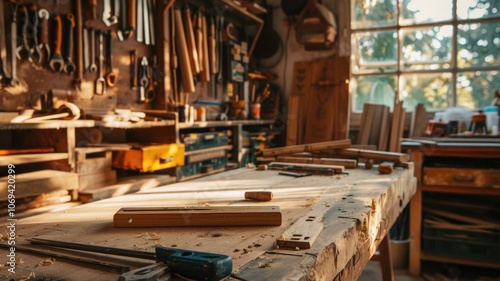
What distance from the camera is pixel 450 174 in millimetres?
3041

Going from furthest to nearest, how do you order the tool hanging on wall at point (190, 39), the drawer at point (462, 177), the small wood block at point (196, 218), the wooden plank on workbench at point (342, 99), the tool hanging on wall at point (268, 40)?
the tool hanging on wall at point (268, 40) → the wooden plank on workbench at point (342, 99) → the tool hanging on wall at point (190, 39) → the drawer at point (462, 177) → the small wood block at point (196, 218)

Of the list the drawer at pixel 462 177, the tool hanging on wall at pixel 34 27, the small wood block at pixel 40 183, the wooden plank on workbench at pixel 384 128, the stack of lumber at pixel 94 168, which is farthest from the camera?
the wooden plank on workbench at pixel 384 128

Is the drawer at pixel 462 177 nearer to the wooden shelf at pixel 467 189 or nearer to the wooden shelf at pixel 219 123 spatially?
the wooden shelf at pixel 467 189

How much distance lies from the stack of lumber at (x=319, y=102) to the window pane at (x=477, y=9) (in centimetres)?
128

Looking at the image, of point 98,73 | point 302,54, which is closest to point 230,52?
point 302,54

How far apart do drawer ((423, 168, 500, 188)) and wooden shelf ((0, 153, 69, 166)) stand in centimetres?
249

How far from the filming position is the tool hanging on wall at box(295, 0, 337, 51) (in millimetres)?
4707

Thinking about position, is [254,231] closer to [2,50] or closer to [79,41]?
A: [2,50]

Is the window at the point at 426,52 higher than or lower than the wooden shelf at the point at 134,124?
higher

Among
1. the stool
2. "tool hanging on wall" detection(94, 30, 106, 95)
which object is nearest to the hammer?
"tool hanging on wall" detection(94, 30, 106, 95)

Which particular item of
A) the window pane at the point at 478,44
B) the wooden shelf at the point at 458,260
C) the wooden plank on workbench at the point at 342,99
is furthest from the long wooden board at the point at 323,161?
the window pane at the point at 478,44

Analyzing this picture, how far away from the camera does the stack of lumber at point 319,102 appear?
4.74 m

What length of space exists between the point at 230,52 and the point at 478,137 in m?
2.57

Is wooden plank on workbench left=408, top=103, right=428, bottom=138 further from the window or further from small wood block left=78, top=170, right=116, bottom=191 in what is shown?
small wood block left=78, top=170, right=116, bottom=191
